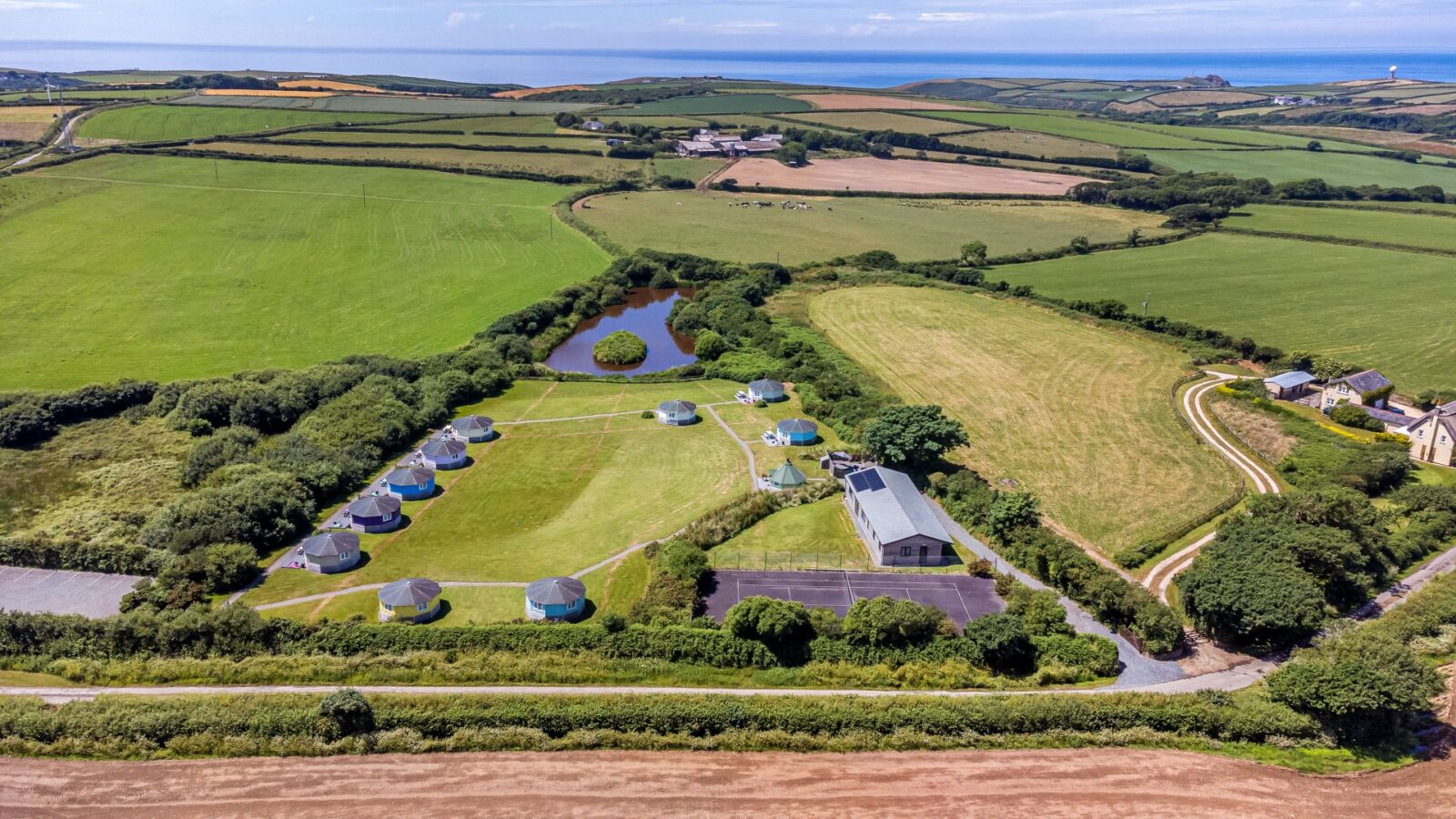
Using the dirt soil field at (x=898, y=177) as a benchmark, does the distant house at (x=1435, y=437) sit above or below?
below

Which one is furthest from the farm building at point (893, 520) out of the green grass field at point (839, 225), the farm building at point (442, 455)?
the green grass field at point (839, 225)

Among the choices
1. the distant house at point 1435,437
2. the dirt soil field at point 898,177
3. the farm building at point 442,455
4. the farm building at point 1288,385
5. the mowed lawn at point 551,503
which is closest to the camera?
the mowed lawn at point 551,503

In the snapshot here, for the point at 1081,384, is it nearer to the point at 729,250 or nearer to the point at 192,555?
the point at 729,250

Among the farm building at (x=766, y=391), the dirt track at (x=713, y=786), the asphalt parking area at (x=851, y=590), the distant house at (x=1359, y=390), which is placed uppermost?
the distant house at (x=1359, y=390)

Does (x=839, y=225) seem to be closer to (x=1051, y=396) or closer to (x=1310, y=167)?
(x=1051, y=396)

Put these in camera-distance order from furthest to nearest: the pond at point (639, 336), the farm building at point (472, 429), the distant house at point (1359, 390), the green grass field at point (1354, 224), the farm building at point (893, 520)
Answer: the green grass field at point (1354, 224) < the pond at point (639, 336) < the distant house at point (1359, 390) < the farm building at point (472, 429) < the farm building at point (893, 520)

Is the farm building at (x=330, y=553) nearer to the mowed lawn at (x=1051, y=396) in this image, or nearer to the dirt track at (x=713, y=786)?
the dirt track at (x=713, y=786)
